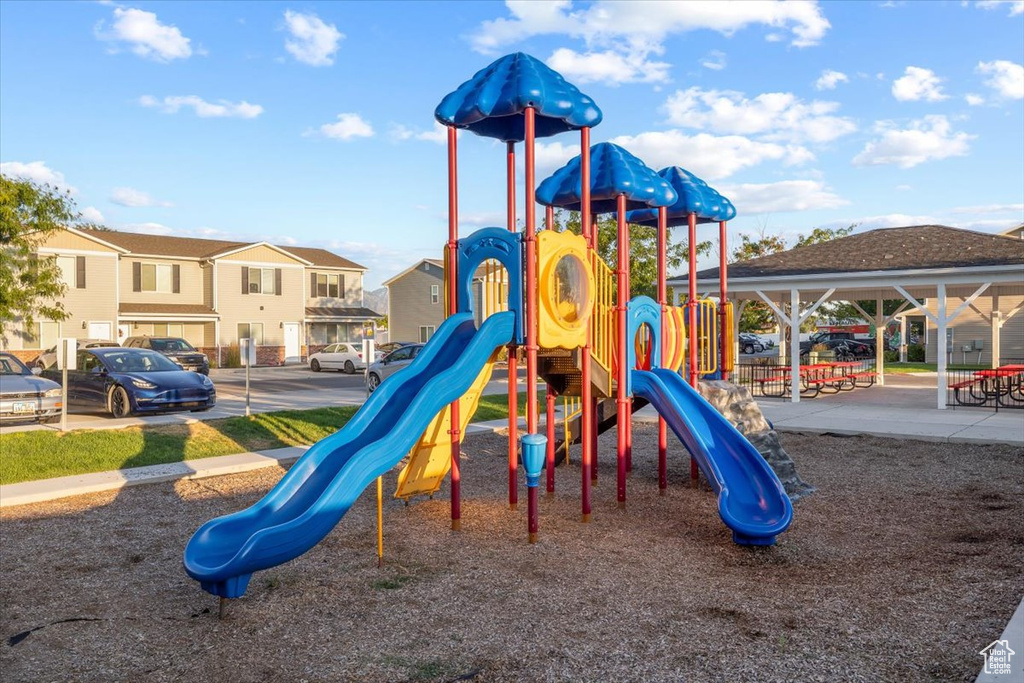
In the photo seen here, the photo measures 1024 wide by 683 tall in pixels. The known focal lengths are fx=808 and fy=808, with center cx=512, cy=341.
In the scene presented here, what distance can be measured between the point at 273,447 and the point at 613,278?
6889mm

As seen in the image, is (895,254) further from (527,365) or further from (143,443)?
(143,443)

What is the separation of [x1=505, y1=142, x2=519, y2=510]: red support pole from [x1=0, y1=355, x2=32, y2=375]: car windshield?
12.1m

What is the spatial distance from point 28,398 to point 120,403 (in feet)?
5.84

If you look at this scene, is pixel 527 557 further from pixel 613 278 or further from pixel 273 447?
pixel 273 447

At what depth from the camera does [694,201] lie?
36.6 ft

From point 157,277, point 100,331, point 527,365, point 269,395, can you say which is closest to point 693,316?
point 527,365

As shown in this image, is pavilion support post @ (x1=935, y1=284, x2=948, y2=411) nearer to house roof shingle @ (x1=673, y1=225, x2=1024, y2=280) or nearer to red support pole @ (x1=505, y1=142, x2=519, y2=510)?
house roof shingle @ (x1=673, y1=225, x2=1024, y2=280)

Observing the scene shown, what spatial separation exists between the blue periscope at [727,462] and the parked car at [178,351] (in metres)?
21.8

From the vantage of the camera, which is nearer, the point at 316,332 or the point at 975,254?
the point at 975,254

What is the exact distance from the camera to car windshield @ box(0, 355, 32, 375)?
1619 centimetres

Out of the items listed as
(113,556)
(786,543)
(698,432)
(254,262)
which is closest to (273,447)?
(113,556)

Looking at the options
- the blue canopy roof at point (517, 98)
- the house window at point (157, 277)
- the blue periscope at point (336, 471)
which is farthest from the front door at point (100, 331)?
the blue periscope at point (336, 471)

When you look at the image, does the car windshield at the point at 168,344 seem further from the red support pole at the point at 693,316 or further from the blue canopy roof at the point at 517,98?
the blue canopy roof at the point at 517,98

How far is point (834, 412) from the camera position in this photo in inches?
693
